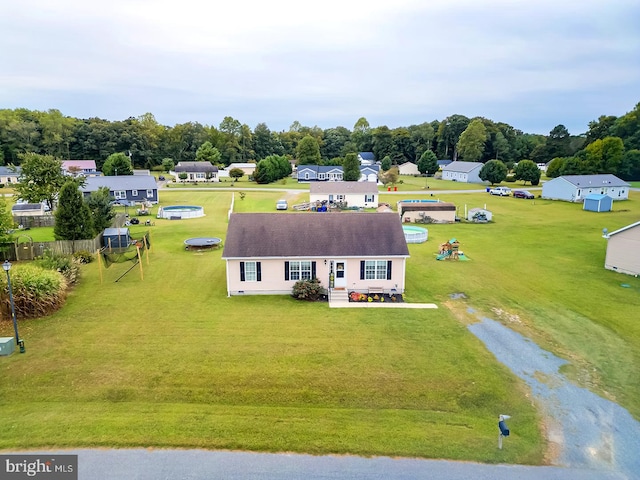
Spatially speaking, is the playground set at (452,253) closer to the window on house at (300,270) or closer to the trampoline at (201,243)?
the window on house at (300,270)

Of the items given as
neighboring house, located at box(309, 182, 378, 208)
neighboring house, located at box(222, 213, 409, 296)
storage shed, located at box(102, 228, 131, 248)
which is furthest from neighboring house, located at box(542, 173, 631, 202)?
storage shed, located at box(102, 228, 131, 248)

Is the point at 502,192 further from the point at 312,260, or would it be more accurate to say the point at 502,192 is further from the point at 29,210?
the point at 29,210

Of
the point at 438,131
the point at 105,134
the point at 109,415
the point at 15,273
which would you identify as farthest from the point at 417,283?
the point at 438,131

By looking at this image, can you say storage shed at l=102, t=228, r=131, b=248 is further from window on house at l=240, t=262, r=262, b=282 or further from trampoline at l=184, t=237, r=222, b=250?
window on house at l=240, t=262, r=262, b=282

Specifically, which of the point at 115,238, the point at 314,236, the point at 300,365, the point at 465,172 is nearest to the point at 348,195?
the point at 115,238

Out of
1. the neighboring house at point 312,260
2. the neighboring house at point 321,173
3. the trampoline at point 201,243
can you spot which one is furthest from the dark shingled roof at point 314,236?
the neighboring house at point 321,173

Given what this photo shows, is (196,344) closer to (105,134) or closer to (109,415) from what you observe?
(109,415)
